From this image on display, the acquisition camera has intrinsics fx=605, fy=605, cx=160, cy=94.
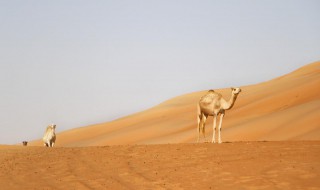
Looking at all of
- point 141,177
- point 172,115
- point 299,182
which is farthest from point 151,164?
point 172,115

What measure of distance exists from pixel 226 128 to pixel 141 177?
2826cm

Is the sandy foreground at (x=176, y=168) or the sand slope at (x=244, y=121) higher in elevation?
the sand slope at (x=244, y=121)

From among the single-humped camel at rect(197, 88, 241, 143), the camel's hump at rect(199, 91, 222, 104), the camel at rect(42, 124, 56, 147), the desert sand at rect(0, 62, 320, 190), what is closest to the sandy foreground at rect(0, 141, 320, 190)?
the desert sand at rect(0, 62, 320, 190)

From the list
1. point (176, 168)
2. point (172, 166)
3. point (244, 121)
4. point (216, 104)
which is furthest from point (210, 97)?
point (244, 121)

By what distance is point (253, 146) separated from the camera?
17.4 metres

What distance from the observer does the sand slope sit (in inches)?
1391

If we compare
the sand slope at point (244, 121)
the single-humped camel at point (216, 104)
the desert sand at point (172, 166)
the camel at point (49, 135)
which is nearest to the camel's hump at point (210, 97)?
the single-humped camel at point (216, 104)

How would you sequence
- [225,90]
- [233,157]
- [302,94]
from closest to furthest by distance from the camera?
[233,157] → [302,94] → [225,90]

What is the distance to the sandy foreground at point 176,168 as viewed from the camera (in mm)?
12414

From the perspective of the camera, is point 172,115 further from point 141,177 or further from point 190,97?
point 141,177

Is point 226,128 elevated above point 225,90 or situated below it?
below

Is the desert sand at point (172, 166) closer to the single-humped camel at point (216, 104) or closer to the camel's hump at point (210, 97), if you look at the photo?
the single-humped camel at point (216, 104)

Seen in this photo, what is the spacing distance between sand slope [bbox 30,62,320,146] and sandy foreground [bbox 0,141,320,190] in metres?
14.2

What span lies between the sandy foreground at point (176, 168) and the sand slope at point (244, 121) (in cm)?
1424
